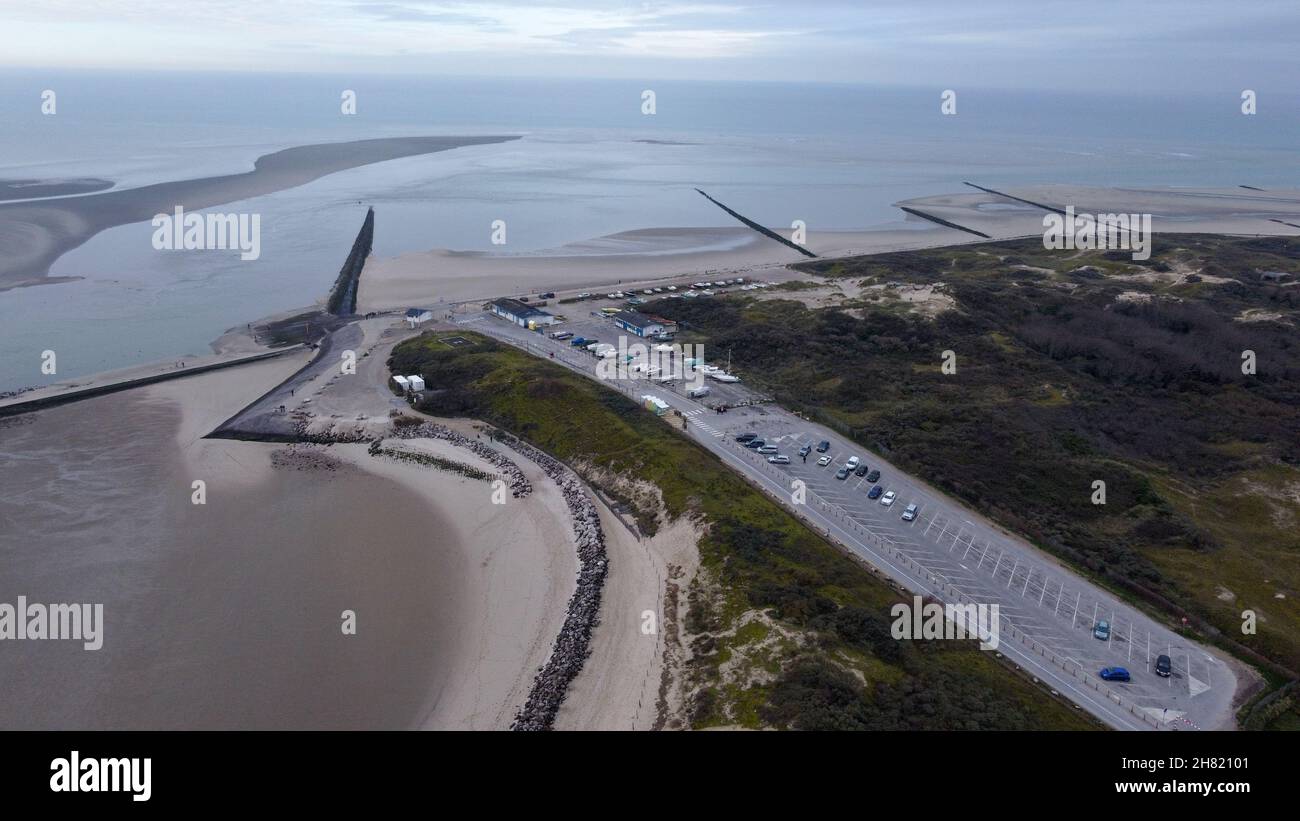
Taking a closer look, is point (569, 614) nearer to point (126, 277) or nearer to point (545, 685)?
point (545, 685)

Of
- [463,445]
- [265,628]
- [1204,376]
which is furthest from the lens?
[1204,376]

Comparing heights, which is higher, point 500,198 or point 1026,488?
point 500,198

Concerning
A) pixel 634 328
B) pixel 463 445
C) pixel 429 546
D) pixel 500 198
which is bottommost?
pixel 429 546

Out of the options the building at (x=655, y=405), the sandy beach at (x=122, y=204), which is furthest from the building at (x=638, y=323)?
the sandy beach at (x=122, y=204)

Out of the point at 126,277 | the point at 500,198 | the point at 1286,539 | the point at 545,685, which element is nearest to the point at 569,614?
the point at 545,685

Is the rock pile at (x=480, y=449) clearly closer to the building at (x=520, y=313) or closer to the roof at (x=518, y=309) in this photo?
the building at (x=520, y=313)

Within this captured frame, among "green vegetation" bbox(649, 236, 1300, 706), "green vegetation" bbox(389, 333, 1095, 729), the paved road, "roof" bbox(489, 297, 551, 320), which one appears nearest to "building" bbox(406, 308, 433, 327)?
"roof" bbox(489, 297, 551, 320)

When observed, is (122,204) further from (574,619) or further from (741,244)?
(574,619)

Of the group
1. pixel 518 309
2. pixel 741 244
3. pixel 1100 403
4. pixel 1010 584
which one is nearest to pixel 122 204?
pixel 518 309
